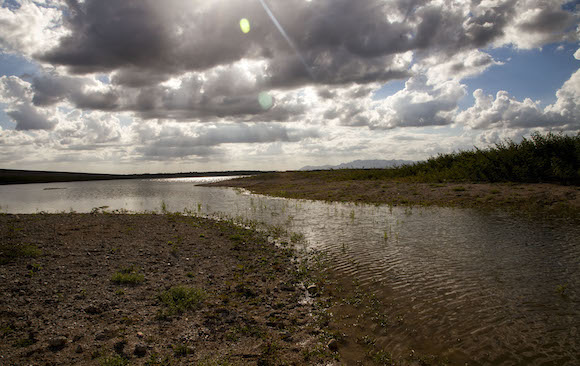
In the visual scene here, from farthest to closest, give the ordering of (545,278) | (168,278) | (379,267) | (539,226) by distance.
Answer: (539,226) < (379,267) < (168,278) < (545,278)

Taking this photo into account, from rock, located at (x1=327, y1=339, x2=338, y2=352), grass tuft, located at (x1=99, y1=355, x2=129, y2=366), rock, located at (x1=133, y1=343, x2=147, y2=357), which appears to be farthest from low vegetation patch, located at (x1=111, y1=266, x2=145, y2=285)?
rock, located at (x1=327, y1=339, x2=338, y2=352)

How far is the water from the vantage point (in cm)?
715

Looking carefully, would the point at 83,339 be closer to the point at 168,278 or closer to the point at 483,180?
the point at 168,278

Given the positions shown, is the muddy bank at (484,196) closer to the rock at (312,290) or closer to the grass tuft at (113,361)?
the rock at (312,290)

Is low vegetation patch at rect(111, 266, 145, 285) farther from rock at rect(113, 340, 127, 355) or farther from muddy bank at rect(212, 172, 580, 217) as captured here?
muddy bank at rect(212, 172, 580, 217)

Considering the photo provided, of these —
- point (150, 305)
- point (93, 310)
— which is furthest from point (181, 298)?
point (93, 310)

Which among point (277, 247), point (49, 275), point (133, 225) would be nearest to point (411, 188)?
point (277, 247)

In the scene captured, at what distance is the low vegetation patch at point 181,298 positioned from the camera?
28.9 ft

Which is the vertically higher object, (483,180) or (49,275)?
(483,180)

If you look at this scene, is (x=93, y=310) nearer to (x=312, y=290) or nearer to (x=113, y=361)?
(x=113, y=361)

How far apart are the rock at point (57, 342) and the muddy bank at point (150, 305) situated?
2cm

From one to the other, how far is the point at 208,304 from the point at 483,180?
Answer: 39.9 meters

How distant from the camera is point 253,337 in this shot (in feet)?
25.0

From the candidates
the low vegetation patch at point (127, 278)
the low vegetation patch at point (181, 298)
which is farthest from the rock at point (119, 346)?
the low vegetation patch at point (127, 278)
